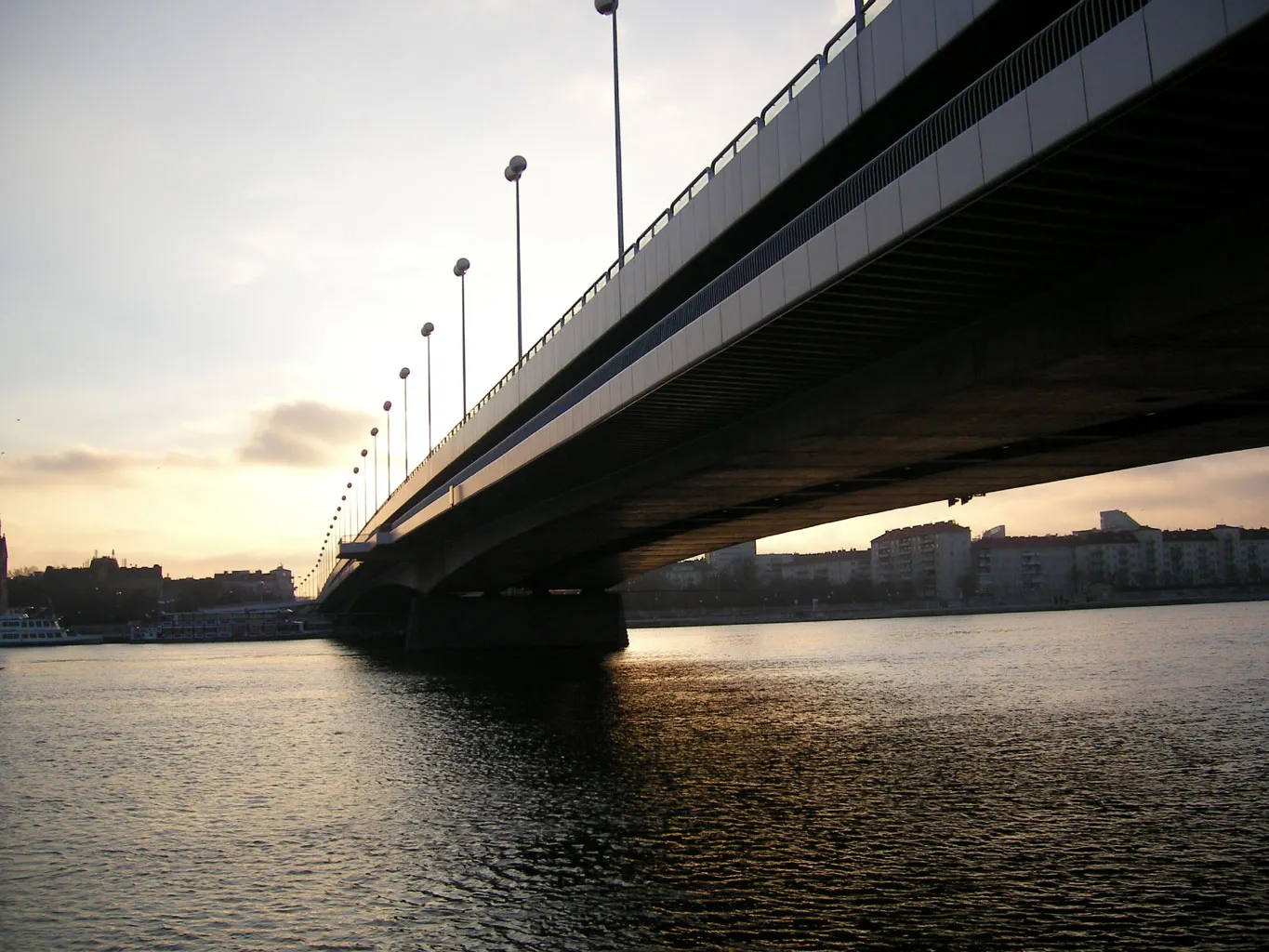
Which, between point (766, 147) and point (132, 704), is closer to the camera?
point (766, 147)

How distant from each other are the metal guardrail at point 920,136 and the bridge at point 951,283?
2.5 inches

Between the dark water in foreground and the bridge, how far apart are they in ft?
20.9

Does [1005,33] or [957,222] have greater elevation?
[1005,33]

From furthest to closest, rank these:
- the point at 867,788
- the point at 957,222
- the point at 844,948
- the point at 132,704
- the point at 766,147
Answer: the point at 132,704 → the point at 766,147 → the point at 867,788 → the point at 957,222 → the point at 844,948

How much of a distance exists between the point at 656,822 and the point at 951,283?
8778 mm

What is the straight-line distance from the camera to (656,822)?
16.9 metres

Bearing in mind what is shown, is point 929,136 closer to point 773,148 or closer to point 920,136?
point 920,136

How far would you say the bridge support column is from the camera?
6512 centimetres

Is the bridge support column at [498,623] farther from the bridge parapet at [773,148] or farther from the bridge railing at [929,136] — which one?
the bridge railing at [929,136]

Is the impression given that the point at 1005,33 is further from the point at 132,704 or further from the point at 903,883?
the point at 132,704

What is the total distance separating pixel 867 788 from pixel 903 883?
20.3 feet

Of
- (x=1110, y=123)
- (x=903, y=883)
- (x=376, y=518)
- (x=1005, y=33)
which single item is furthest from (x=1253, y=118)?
(x=376, y=518)

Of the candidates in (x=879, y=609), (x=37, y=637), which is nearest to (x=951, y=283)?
(x=37, y=637)

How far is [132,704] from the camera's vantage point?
40969 mm
